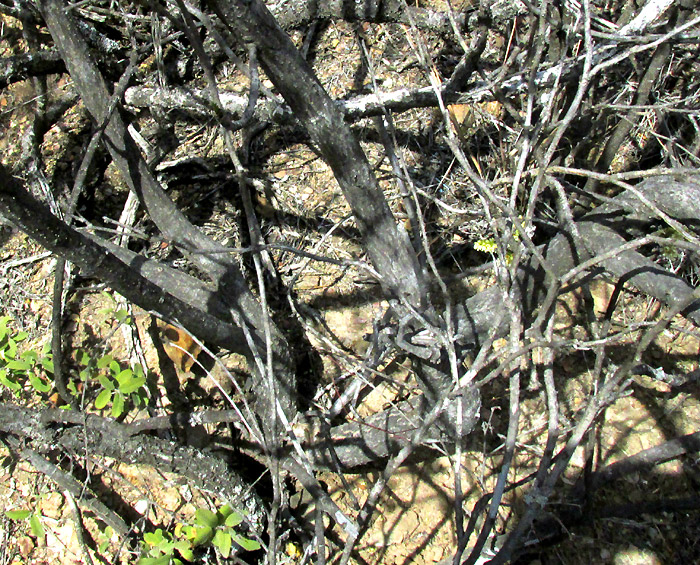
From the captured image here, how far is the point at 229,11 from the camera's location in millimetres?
1389

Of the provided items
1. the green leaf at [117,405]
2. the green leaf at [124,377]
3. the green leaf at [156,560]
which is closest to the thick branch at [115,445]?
the green leaf at [117,405]

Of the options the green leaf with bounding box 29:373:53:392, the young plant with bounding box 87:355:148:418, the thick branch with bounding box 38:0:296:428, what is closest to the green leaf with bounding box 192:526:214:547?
the thick branch with bounding box 38:0:296:428

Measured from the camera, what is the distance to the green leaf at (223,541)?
187 cm

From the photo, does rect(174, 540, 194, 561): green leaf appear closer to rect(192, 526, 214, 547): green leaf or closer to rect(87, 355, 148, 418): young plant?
rect(192, 526, 214, 547): green leaf

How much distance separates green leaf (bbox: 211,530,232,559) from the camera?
1.87 m

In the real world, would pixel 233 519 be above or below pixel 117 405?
below

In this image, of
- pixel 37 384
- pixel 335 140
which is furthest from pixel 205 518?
pixel 335 140

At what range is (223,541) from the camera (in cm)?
190

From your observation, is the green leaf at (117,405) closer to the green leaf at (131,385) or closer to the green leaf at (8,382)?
the green leaf at (131,385)

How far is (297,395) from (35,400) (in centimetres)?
118

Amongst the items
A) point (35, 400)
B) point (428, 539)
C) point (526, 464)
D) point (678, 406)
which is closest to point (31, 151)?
point (35, 400)

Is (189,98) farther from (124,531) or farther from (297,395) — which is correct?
(124,531)

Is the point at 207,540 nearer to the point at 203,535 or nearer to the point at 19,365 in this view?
the point at 203,535

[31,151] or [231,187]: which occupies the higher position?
[31,151]
